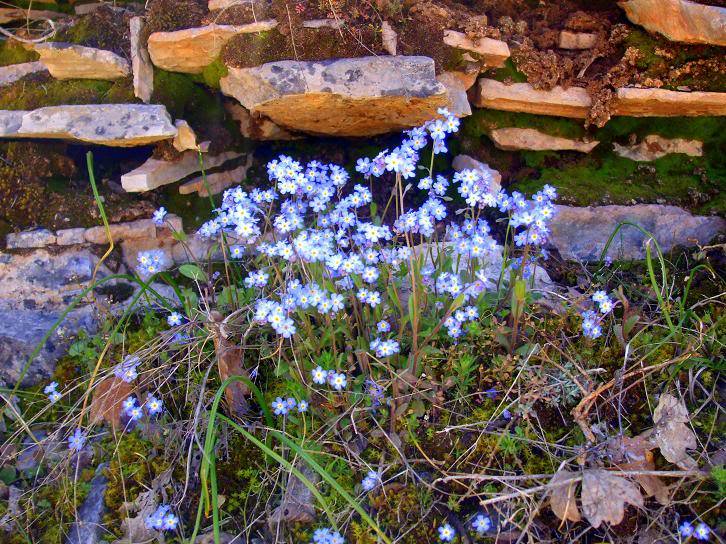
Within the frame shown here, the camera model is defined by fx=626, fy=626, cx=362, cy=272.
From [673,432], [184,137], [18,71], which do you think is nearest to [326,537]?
[673,432]

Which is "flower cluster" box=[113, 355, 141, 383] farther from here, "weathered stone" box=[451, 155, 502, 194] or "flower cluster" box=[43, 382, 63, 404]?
"weathered stone" box=[451, 155, 502, 194]

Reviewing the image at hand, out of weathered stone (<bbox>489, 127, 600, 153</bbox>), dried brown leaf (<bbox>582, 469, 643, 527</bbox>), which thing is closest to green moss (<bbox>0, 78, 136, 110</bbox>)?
weathered stone (<bbox>489, 127, 600, 153</bbox>)

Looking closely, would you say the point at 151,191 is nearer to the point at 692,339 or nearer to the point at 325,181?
the point at 325,181

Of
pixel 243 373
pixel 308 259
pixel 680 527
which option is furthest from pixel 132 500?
pixel 680 527

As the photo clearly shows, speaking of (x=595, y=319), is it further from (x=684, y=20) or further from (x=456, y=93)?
(x=684, y=20)

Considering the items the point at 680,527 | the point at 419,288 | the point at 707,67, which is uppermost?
the point at 707,67

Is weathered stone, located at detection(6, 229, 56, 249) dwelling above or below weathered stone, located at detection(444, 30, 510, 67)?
below
